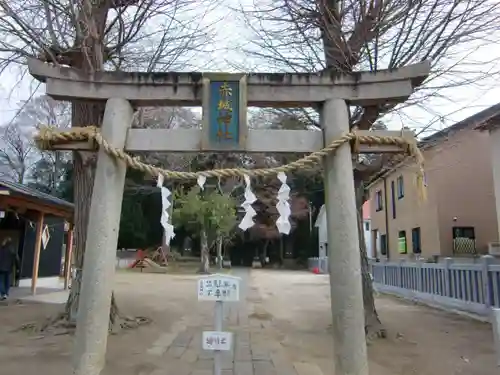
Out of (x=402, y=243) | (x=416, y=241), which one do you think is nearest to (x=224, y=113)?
(x=416, y=241)

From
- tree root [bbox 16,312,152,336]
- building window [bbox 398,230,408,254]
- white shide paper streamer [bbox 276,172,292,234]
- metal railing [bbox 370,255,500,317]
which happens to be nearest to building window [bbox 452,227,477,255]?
building window [bbox 398,230,408,254]

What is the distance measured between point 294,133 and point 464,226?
16.6 m

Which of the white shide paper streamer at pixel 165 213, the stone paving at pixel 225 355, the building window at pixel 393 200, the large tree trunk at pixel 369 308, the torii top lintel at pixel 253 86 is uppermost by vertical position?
the building window at pixel 393 200

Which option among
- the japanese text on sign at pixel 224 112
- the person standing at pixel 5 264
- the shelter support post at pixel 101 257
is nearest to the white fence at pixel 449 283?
the japanese text on sign at pixel 224 112

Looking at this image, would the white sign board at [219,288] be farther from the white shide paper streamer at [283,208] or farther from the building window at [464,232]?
the building window at [464,232]

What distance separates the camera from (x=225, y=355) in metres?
6.77

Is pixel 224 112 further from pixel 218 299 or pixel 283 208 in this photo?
pixel 218 299

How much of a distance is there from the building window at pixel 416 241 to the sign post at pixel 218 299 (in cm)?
1819

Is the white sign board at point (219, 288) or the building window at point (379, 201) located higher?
the building window at point (379, 201)

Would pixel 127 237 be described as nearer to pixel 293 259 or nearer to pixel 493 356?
pixel 293 259

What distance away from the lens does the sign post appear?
14.1ft

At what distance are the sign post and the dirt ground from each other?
69.3 inches

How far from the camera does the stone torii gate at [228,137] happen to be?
4434 millimetres

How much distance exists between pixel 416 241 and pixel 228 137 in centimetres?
1873
